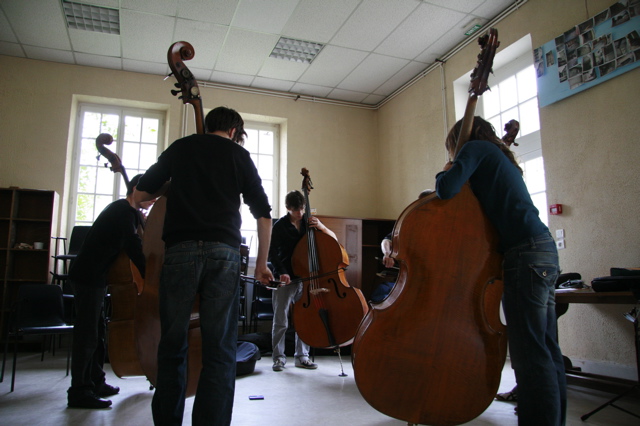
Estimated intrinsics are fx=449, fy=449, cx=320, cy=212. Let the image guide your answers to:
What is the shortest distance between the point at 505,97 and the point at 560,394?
3997 mm

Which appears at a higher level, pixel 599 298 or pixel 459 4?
pixel 459 4

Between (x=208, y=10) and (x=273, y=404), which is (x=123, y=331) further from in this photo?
(x=208, y=10)

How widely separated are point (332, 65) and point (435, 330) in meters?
4.94

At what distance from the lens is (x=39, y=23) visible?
4934mm

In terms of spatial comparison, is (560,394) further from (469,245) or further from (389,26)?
(389,26)

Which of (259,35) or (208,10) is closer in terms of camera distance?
(208,10)

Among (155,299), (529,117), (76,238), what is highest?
(529,117)

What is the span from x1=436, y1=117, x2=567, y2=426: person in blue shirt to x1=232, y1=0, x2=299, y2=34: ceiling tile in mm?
3578

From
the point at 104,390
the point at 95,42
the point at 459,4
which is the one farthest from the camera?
the point at 95,42

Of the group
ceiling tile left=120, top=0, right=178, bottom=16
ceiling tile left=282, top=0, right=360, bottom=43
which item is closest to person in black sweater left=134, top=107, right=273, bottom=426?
ceiling tile left=282, top=0, right=360, bottom=43

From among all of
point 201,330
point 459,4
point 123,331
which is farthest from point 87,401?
point 459,4

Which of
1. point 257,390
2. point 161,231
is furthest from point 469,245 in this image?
point 257,390

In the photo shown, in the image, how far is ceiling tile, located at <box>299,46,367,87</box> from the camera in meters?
5.61

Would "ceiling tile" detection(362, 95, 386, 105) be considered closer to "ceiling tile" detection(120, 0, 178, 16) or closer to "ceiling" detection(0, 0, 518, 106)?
"ceiling" detection(0, 0, 518, 106)
